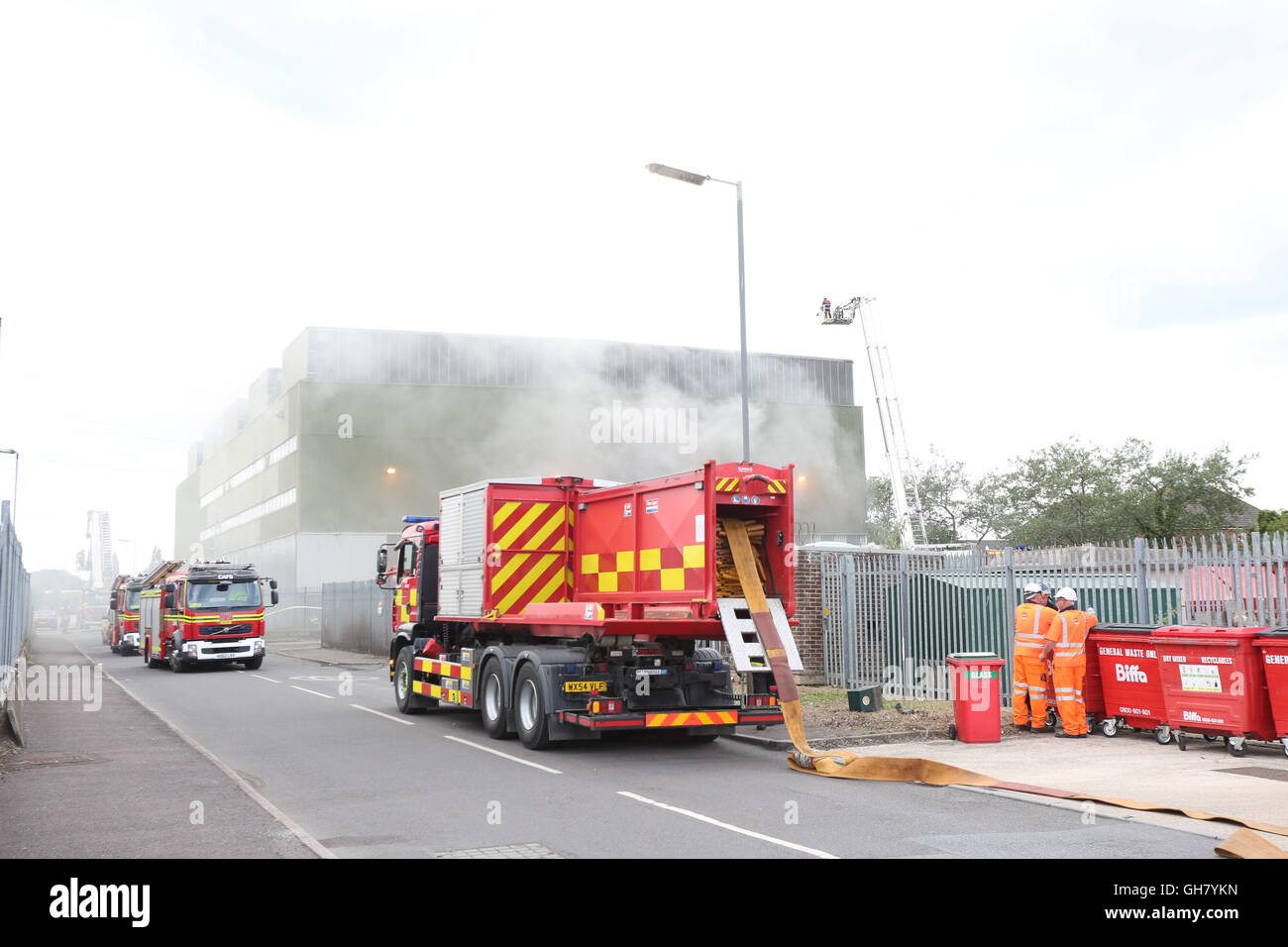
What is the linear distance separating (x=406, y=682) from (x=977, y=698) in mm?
7899

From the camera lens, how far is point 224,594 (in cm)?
2631

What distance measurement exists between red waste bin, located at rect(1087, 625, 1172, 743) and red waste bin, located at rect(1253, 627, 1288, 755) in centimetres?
115

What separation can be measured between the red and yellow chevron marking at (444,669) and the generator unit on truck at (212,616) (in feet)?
41.7

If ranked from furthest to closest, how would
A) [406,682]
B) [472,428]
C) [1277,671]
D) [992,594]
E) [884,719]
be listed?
[472,428] < [406,682] < [992,594] < [884,719] < [1277,671]

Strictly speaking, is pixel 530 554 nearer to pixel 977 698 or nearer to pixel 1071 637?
pixel 977 698

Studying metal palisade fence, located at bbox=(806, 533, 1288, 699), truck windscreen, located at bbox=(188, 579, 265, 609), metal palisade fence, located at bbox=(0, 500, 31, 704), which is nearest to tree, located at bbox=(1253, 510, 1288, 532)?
metal palisade fence, located at bbox=(806, 533, 1288, 699)

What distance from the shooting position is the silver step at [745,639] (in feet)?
34.2

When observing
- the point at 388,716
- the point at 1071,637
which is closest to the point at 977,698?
the point at 1071,637

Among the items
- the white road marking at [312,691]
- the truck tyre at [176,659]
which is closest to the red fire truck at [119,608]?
the truck tyre at [176,659]

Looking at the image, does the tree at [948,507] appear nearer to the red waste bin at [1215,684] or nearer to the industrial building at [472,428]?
the industrial building at [472,428]

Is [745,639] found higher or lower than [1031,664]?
higher
